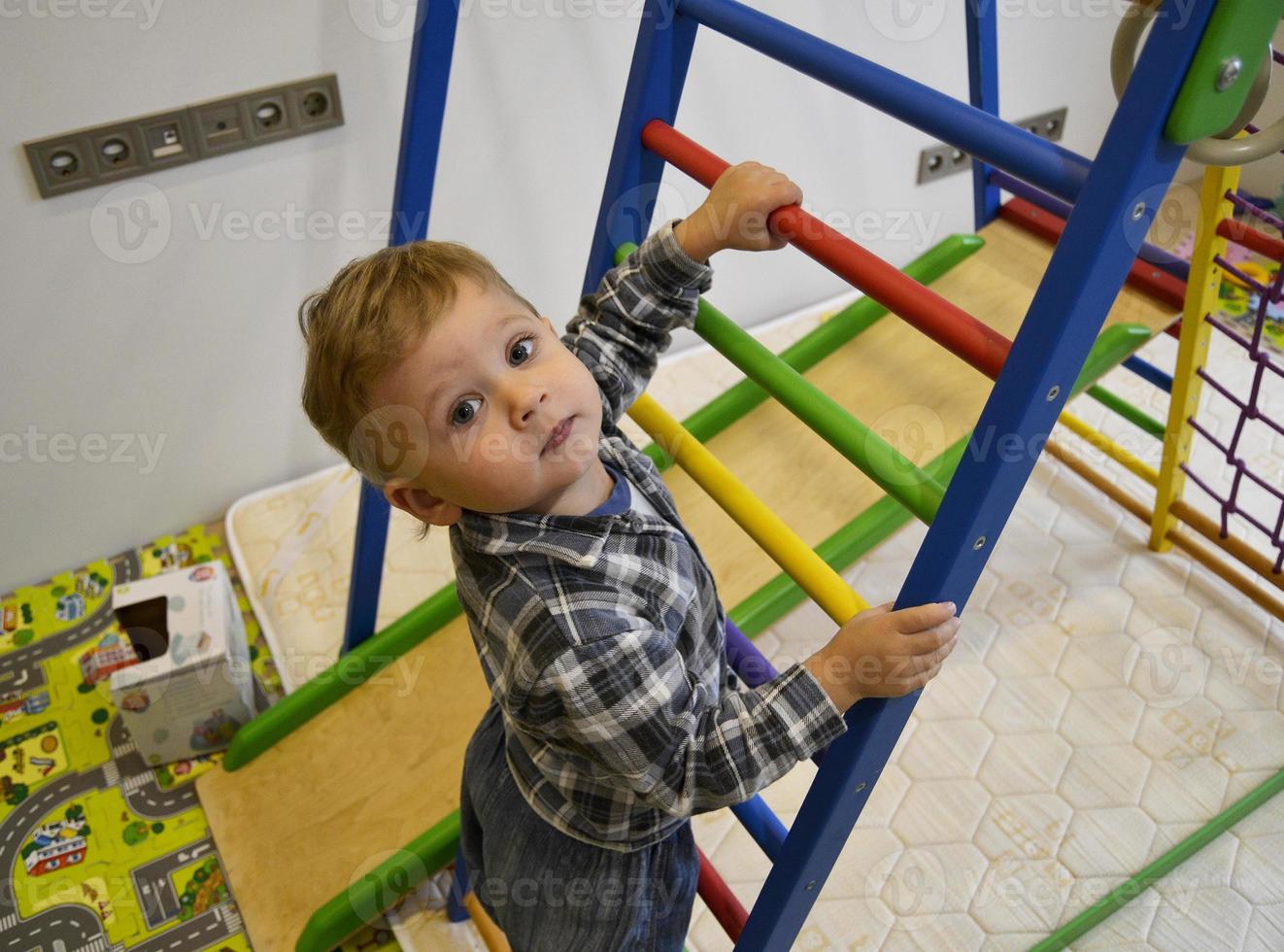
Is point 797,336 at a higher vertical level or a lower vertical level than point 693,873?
lower

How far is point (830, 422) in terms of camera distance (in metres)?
1.17

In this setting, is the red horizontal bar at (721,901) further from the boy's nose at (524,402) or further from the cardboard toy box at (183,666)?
the cardboard toy box at (183,666)

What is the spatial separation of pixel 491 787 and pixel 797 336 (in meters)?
1.80

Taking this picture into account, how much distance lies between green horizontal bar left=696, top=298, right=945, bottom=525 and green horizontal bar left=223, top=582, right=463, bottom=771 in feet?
2.53

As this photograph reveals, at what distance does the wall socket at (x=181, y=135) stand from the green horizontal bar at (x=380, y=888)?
4.02 feet

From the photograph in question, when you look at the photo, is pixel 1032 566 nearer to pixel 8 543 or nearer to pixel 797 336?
pixel 797 336

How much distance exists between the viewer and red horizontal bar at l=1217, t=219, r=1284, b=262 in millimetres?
1553

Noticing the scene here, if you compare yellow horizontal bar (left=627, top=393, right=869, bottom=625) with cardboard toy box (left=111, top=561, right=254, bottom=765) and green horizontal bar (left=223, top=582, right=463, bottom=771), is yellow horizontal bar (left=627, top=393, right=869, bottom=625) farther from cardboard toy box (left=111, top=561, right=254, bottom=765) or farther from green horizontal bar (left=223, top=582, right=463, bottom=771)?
cardboard toy box (left=111, top=561, right=254, bottom=765)

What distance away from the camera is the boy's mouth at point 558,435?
1005mm

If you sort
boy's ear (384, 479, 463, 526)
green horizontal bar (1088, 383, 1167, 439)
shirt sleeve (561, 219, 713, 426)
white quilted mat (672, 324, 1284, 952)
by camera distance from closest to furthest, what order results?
boy's ear (384, 479, 463, 526)
shirt sleeve (561, 219, 713, 426)
white quilted mat (672, 324, 1284, 952)
green horizontal bar (1088, 383, 1167, 439)

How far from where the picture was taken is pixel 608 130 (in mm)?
2299

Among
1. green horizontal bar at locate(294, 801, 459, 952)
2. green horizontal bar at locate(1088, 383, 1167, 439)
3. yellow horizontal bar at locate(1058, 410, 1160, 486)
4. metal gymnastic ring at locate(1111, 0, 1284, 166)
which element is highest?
metal gymnastic ring at locate(1111, 0, 1284, 166)

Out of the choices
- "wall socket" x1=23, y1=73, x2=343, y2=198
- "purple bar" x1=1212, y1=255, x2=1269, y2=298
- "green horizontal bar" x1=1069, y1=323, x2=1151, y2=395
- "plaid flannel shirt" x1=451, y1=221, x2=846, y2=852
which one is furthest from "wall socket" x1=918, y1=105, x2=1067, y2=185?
"plaid flannel shirt" x1=451, y1=221, x2=846, y2=852

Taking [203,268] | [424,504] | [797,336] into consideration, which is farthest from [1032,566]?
[203,268]
